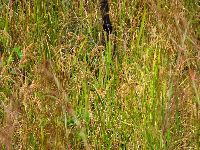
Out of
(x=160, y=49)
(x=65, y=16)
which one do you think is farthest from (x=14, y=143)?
(x=65, y=16)

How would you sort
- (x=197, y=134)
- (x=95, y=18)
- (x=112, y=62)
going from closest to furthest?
(x=197, y=134)
(x=112, y=62)
(x=95, y=18)

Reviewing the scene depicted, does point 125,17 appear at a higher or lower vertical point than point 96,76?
higher

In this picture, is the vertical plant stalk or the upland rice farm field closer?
the upland rice farm field

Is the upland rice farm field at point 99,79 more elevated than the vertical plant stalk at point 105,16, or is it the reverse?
the vertical plant stalk at point 105,16

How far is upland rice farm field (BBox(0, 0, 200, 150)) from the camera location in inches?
80.9

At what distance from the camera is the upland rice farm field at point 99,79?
2055 millimetres

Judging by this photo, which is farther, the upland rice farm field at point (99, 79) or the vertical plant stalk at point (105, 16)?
the vertical plant stalk at point (105, 16)

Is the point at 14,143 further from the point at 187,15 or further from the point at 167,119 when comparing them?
the point at 187,15

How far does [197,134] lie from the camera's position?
2.08 m

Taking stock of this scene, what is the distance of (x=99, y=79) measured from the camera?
2.56m

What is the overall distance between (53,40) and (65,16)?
0.88ft

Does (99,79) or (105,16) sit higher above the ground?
(105,16)

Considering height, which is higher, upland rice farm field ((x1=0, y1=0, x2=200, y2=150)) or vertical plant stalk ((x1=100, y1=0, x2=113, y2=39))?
vertical plant stalk ((x1=100, y1=0, x2=113, y2=39))

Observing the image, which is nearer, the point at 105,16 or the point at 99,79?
the point at 99,79
